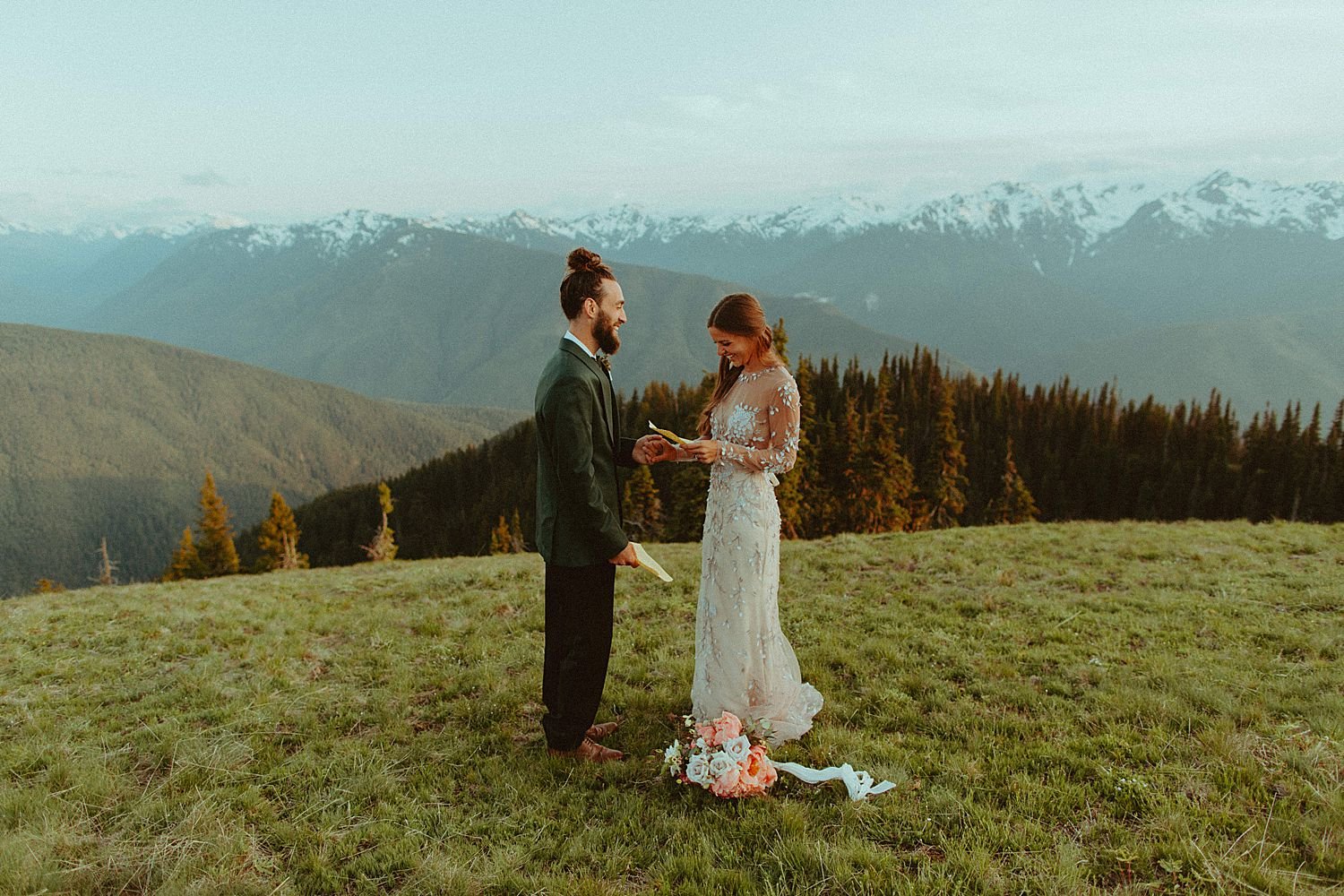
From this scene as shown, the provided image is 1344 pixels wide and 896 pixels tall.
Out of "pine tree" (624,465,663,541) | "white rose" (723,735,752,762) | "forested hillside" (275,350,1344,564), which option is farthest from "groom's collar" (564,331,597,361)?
"pine tree" (624,465,663,541)

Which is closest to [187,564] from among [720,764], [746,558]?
[746,558]

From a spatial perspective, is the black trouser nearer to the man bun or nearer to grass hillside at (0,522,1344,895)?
grass hillside at (0,522,1344,895)

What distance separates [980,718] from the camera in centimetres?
675

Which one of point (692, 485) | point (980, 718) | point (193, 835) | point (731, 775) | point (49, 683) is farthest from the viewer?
point (692, 485)

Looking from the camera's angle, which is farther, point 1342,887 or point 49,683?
point 49,683

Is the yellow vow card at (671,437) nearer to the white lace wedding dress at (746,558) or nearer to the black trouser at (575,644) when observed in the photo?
the white lace wedding dress at (746,558)

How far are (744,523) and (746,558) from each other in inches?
12.8

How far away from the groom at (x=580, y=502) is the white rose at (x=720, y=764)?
1161 millimetres

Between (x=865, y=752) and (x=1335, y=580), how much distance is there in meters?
10.6

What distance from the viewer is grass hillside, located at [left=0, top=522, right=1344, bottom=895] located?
466 cm

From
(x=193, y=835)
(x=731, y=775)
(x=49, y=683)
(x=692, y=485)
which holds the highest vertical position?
(x=731, y=775)

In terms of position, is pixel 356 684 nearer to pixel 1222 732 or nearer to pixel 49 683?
pixel 49 683

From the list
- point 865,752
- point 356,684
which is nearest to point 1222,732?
point 865,752

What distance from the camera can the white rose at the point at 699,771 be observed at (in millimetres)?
5508
